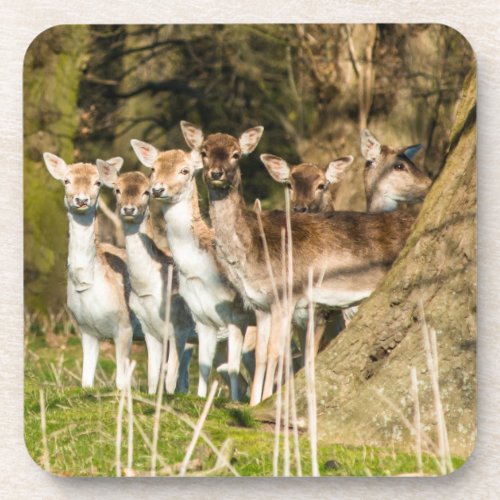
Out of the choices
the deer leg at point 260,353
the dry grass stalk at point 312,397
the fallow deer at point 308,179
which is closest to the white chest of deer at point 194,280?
the deer leg at point 260,353

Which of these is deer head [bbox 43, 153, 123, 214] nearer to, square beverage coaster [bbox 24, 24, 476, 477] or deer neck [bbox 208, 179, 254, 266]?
square beverage coaster [bbox 24, 24, 476, 477]

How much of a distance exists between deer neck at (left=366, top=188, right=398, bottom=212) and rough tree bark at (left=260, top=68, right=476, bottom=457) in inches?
48.2

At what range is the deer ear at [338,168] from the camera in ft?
23.4

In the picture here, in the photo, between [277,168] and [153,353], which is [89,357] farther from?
[277,168]

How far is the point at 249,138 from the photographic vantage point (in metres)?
6.67

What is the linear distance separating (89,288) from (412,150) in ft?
5.58

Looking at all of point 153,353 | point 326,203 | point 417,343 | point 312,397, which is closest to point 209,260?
point 153,353

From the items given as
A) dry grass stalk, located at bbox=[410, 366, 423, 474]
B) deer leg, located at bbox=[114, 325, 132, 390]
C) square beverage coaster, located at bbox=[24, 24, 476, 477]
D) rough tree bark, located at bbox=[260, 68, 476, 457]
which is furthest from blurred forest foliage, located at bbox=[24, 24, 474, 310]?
→ dry grass stalk, located at bbox=[410, 366, 423, 474]

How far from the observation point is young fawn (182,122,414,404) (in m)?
6.60

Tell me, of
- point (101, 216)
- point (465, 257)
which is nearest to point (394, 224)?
point (465, 257)

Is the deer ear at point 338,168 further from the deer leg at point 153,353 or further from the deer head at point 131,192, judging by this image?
the deer leg at point 153,353

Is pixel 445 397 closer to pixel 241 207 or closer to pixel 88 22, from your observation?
pixel 241 207

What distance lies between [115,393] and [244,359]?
936 millimetres

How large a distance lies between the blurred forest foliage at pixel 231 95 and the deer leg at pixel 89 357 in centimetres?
36
